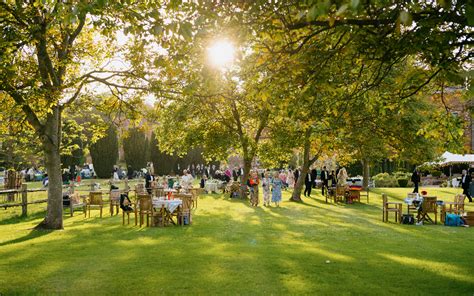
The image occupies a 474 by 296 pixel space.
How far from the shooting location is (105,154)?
5334 cm

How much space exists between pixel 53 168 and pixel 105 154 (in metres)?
39.1

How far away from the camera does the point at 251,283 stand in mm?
8086

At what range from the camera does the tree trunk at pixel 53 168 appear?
15.3 m

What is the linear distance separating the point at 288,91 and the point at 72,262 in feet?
18.9

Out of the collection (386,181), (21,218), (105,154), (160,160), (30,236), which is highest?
(105,154)

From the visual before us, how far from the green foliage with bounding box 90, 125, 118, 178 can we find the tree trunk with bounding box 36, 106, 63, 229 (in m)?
38.2

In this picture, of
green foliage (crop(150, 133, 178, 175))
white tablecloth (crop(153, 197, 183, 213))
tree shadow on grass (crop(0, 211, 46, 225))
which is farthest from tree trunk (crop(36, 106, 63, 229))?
green foliage (crop(150, 133, 178, 175))

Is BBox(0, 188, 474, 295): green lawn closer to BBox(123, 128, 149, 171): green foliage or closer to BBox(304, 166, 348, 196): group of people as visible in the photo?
BBox(304, 166, 348, 196): group of people

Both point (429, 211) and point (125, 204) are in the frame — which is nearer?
point (125, 204)

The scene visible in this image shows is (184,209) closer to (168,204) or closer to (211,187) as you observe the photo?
(168,204)

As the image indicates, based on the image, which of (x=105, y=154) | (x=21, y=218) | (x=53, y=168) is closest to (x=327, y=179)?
(x=21, y=218)

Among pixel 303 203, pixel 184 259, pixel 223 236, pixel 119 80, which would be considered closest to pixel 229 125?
pixel 303 203

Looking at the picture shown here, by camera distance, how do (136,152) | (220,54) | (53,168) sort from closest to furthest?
(220,54)
(53,168)
(136,152)

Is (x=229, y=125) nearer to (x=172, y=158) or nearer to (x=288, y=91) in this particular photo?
(x=288, y=91)
